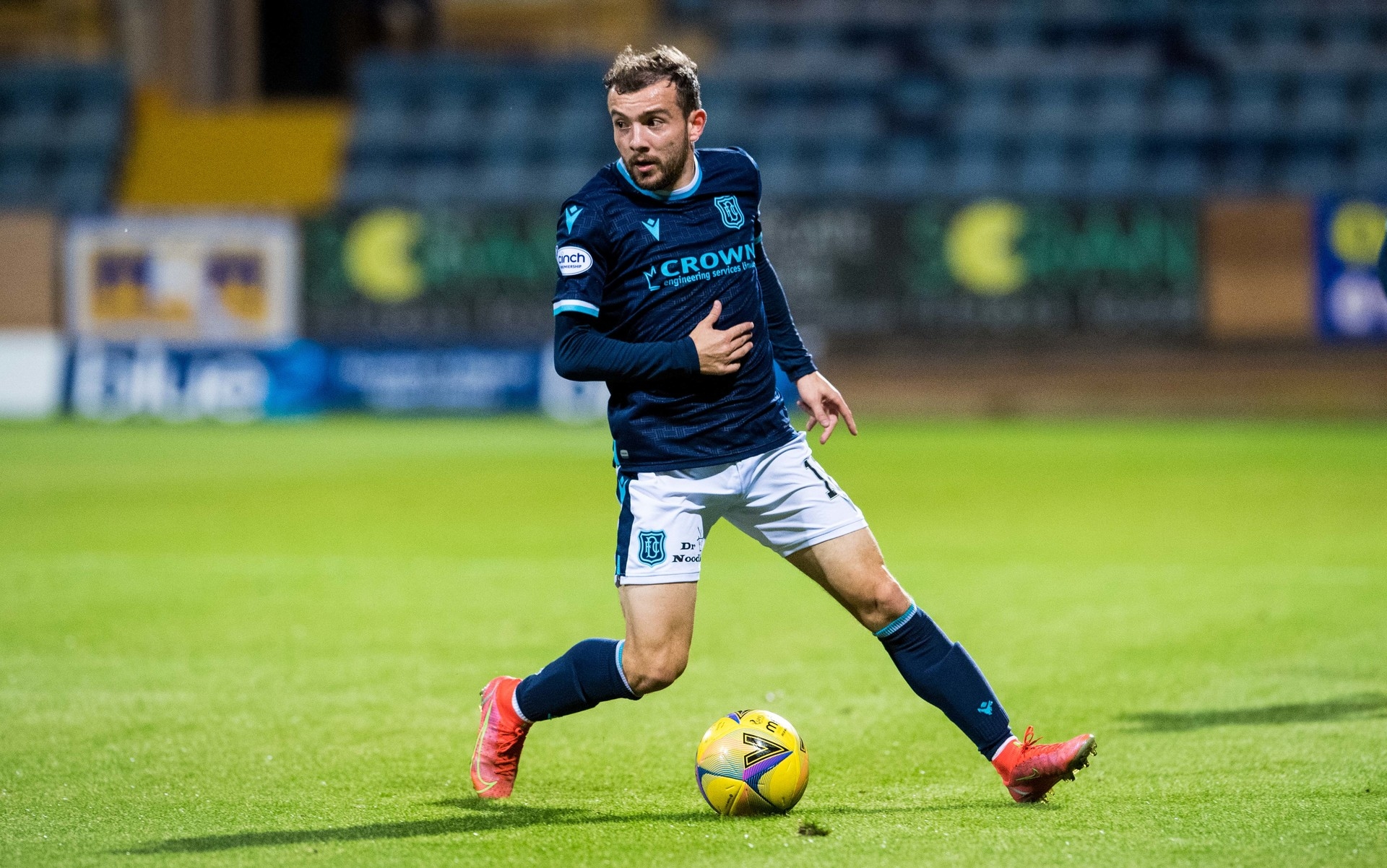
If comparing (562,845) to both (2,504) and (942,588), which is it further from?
(2,504)

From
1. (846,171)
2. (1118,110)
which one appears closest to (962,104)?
(846,171)

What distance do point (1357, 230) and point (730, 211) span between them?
18.4 metres

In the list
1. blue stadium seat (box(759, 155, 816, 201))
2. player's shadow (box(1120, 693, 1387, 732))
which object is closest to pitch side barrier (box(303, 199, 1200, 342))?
blue stadium seat (box(759, 155, 816, 201))

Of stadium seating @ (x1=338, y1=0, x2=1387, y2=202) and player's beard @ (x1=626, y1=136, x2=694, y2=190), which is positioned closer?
player's beard @ (x1=626, y1=136, x2=694, y2=190)

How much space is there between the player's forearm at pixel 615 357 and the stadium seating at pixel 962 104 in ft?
60.0

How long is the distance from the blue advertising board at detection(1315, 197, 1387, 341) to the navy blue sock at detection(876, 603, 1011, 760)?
1804cm

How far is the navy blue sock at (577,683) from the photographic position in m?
4.66

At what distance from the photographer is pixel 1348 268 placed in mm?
21141

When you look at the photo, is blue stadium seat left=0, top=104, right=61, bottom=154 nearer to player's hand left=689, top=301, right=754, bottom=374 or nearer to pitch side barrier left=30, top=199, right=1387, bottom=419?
pitch side barrier left=30, top=199, right=1387, bottom=419

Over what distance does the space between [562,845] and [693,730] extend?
61.6 inches

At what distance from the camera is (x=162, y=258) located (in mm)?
23703

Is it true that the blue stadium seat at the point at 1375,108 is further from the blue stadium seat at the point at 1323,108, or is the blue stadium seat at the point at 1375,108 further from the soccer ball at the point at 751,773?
the soccer ball at the point at 751,773

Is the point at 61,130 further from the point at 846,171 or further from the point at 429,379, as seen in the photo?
the point at 846,171

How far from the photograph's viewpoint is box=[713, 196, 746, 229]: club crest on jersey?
466cm
